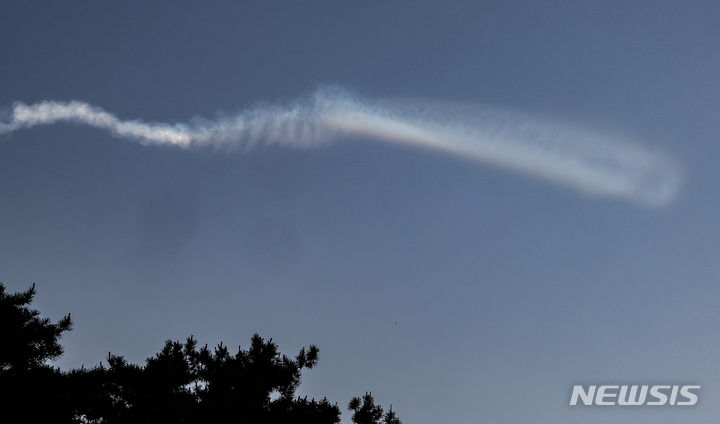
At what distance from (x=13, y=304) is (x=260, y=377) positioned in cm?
1321

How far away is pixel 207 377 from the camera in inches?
1145

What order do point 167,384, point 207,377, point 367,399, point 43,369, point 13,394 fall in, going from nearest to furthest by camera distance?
point 13,394
point 43,369
point 167,384
point 207,377
point 367,399

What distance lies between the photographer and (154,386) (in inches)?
1029

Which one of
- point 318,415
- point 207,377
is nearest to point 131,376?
point 207,377

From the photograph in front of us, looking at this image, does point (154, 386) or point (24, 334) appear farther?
point (154, 386)

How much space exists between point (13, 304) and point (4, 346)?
180 centimetres

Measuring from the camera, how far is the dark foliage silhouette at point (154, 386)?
66.2 feet

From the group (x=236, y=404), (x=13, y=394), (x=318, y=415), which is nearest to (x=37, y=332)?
(x=13, y=394)

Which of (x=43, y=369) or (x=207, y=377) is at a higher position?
(x=207, y=377)

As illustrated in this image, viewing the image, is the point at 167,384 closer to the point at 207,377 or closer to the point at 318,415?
the point at 207,377

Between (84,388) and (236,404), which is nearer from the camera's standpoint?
(84,388)

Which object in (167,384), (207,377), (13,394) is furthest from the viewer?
(207,377)

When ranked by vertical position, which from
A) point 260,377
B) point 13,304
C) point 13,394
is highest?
point 260,377

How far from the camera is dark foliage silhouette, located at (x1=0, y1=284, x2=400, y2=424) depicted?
2019 centimetres
